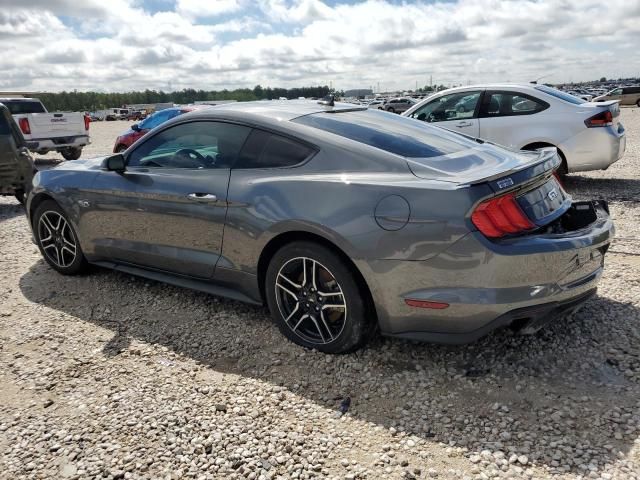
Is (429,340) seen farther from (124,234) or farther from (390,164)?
(124,234)

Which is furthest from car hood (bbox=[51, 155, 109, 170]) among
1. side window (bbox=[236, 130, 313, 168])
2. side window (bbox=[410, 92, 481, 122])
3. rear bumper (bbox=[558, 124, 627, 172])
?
rear bumper (bbox=[558, 124, 627, 172])

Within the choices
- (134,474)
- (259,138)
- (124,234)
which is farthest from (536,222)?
(124,234)

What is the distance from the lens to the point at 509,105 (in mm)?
7879

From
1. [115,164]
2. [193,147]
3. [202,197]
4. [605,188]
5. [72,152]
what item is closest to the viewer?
[202,197]

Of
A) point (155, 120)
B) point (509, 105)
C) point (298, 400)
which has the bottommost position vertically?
point (298, 400)

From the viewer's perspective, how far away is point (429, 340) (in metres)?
2.94

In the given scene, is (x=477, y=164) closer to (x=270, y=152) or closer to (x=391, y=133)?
(x=391, y=133)

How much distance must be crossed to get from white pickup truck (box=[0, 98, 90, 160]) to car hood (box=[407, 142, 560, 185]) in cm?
1250

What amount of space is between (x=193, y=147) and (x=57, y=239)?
1.90 m

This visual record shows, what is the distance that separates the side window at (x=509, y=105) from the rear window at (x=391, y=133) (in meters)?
4.44

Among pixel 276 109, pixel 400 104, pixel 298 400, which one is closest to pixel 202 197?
pixel 276 109

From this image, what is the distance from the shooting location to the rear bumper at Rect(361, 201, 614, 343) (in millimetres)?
2729

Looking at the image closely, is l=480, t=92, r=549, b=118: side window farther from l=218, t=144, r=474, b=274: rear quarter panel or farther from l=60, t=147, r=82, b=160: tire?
l=60, t=147, r=82, b=160: tire

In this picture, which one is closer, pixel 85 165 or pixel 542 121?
pixel 85 165
